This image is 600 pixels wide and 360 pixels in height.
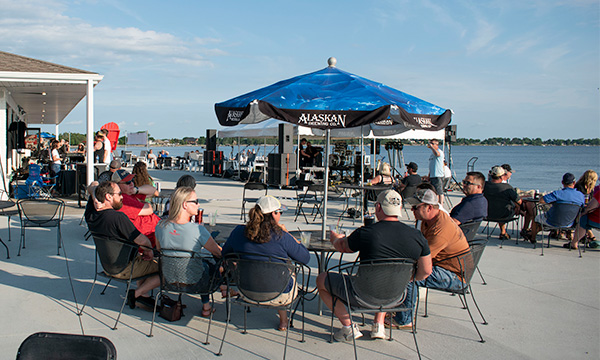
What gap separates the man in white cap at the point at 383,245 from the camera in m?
3.61

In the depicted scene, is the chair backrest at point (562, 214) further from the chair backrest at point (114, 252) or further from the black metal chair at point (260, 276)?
the chair backrest at point (114, 252)

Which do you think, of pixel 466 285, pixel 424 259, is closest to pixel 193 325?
pixel 424 259

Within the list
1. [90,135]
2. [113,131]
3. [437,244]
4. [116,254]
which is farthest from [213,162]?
[437,244]

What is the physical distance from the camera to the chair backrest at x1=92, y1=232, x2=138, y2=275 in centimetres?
418

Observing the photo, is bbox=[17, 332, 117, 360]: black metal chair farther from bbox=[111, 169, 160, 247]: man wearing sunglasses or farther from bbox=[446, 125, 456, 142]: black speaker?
bbox=[446, 125, 456, 142]: black speaker

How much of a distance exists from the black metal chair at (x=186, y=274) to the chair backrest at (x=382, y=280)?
114 centimetres

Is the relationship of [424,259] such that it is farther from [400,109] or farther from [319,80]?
[319,80]

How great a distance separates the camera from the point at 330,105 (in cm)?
515

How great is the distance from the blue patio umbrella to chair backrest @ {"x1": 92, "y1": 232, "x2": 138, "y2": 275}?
176 cm

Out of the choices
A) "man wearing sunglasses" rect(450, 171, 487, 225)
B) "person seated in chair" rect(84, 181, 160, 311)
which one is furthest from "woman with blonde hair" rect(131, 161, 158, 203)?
"man wearing sunglasses" rect(450, 171, 487, 225)

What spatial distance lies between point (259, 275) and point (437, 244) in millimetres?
1558

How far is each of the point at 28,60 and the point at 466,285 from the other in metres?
12.0

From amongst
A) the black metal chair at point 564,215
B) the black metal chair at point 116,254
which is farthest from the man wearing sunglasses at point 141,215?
the black metal chair at point 564,215

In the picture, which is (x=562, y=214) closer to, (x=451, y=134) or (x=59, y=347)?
(x=59, y=347)
